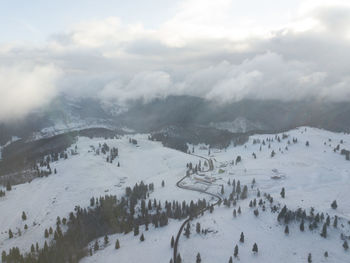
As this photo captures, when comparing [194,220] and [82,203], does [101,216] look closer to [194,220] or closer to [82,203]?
[82,203]

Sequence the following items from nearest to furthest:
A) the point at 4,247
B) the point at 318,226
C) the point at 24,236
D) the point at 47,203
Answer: the point at 318,226, the point at 4,247, the point at 24,236, the point at 47,203

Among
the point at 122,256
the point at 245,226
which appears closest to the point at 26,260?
the point at 122,256

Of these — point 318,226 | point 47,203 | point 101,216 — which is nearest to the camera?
point 318,226

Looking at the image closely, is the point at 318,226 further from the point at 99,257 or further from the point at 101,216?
the point at 101,216

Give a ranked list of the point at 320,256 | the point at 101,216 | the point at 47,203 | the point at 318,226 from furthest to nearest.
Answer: the point at 47,203, the point at 101,216, the point at 318,226, the point at 320,256

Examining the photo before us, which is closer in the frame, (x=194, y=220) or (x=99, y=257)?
(x=99, y=257)

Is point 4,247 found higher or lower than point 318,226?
lower

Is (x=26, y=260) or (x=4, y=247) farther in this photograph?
(x=4, y=247)

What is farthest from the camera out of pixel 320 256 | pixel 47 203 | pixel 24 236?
pixel 47 203

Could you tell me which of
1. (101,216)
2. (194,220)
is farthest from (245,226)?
(101,216)
